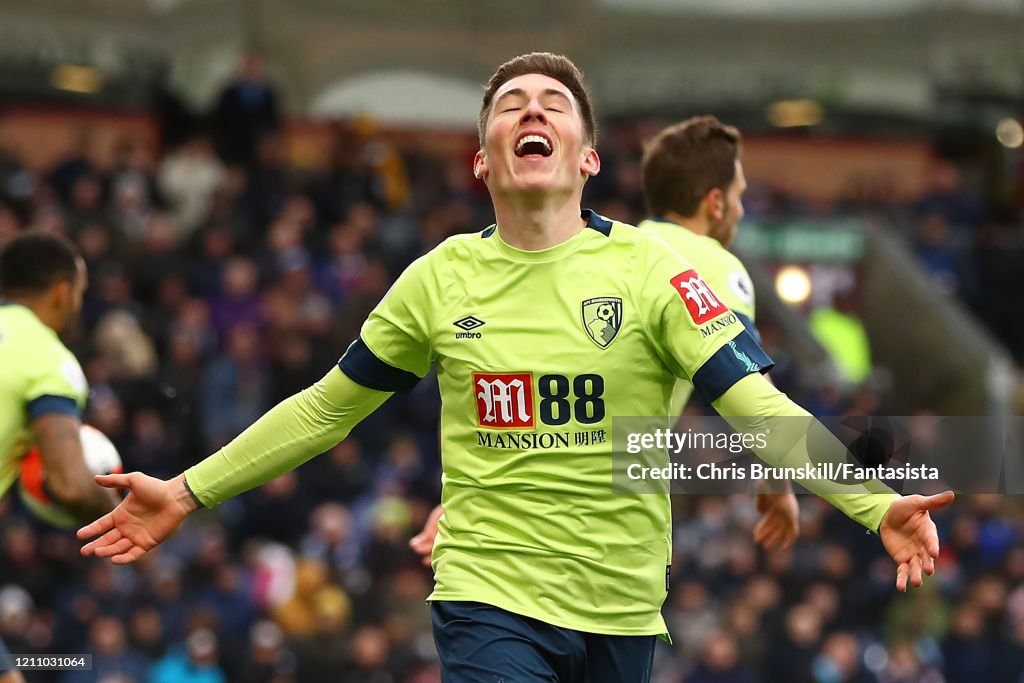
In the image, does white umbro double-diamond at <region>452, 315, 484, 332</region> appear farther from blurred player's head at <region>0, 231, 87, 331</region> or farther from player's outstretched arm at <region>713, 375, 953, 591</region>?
blurred player's head at <region>0, 231, 87, 331</region>

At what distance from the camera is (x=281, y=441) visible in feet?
16.3

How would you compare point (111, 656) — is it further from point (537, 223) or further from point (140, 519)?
point (537, 223)

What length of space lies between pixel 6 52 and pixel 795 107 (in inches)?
459

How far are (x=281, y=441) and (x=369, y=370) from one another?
350mm

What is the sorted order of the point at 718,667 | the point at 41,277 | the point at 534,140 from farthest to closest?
the point at 718,667 < the point at 41,277 < the point at 534,140

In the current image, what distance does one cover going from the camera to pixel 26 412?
19.9 ft

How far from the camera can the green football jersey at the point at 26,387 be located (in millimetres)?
6008

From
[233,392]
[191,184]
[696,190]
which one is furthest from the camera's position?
[191,184]

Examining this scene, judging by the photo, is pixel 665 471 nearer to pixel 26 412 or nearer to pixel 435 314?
pixel 435 314

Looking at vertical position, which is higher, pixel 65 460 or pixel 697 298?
pixel 697 298

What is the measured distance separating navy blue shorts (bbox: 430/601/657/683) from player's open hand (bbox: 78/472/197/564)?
854mm

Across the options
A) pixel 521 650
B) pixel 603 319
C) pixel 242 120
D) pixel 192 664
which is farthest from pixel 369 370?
pixel 242 120

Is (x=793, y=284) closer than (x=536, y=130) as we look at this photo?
No

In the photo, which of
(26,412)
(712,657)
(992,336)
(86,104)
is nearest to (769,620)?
(712,657)
